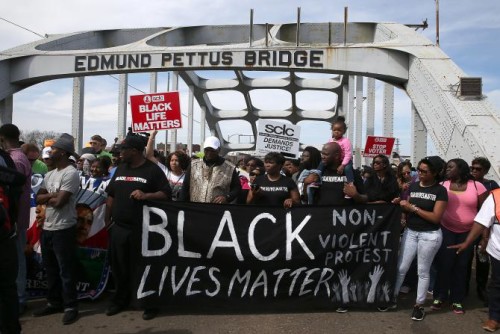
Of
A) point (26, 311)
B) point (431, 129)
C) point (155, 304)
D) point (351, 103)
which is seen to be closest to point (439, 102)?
point (431, 129)

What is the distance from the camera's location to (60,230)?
14.1 feet

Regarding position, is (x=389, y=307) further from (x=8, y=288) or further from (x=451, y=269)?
(x=8, y=288)

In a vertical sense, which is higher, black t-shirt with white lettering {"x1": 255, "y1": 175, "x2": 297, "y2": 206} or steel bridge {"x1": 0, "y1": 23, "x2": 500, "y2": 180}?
steel bridge {"x1": 0, "y1": 23, "x2": 500, "y2": 180}

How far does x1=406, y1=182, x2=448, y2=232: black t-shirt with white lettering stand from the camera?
4473mm

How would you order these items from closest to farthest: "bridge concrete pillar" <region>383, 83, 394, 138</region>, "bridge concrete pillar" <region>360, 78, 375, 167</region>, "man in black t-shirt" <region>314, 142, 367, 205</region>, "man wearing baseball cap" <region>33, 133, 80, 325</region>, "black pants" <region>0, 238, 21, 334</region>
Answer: "black pants" <region>0, 238, 21, 334</region>
"man wearing baseball cap" <region>33, 133, 80, 325</region>
"man in black t-shirt" <region>314, 142, 367, 205</region>
"bridge concrete pillar" <region>383, 83, 394, 138</region>
"bridge concrete pillar" <region>360, 78, 375, 167</region>

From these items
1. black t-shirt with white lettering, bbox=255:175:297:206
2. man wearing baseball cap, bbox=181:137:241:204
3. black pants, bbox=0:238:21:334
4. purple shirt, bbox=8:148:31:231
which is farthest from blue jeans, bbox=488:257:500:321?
purple shirt, bbox=8:148:31:231

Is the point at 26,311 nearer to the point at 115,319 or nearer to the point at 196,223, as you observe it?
the point at 115,319

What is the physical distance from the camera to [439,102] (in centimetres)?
889

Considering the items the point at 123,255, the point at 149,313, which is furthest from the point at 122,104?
the point at 149,313

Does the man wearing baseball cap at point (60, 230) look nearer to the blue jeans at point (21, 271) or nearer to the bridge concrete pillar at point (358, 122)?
the blue jeans at point (21, 271)

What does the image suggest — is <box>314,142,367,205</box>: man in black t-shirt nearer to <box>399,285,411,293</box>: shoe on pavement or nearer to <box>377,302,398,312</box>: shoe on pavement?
<box>377,302,398,312</box>: shoe on pavement

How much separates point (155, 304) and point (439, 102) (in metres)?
7.13

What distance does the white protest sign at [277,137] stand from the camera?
9.52 meters

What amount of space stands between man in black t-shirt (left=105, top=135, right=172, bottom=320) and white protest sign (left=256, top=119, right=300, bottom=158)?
518 centimetres
